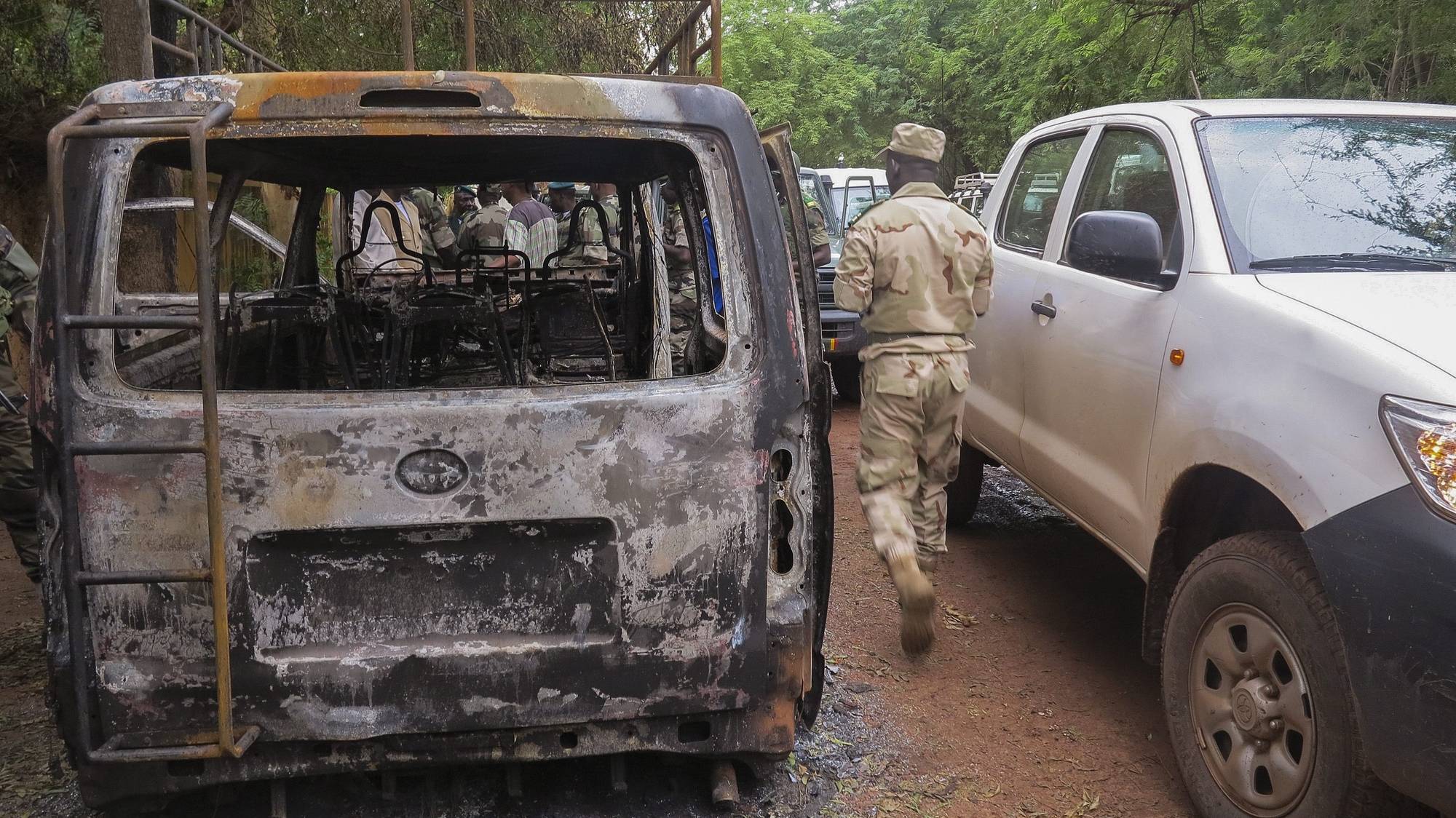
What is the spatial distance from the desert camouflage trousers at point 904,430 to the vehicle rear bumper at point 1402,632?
74.1 inches

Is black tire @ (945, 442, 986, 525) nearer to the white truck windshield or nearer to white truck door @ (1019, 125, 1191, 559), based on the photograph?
white truck door @ (1019, 125, 1191, 559)

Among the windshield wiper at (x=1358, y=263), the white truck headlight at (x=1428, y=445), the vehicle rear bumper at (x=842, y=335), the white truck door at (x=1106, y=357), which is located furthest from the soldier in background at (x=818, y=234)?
the white truck headlight at (x=1428, y=445)

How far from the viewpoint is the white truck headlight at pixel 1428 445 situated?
7.48 ft

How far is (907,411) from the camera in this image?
4344 millimetres

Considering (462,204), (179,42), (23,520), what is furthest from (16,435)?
(462,204)

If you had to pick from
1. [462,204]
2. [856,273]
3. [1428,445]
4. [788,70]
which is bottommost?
[1428,445]

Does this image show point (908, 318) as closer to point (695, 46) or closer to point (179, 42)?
point (695, 46)

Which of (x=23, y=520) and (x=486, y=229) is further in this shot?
(x=486, y=229)

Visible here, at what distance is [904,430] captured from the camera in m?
4.38

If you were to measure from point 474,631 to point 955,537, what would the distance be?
356cm

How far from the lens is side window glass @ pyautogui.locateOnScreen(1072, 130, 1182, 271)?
3703 millimetres

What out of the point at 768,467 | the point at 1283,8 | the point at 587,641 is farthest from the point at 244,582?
the point at 1283,8

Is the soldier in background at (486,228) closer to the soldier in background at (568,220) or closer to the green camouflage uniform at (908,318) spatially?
the soldier in background at (568,220)

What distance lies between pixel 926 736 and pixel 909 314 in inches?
60.7
